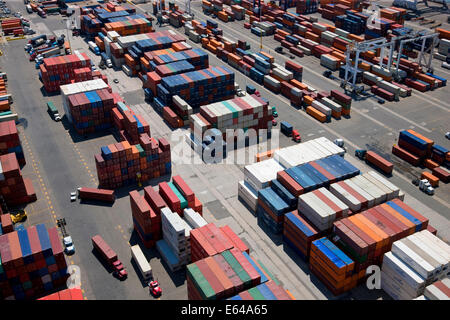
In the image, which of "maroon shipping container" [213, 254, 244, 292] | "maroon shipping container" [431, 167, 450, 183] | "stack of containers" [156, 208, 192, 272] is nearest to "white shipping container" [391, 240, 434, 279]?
"maroon shipping container" [213, 254, 244, 292]

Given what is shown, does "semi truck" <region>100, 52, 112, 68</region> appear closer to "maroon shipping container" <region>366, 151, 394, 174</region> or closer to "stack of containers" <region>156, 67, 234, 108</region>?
"stack of containers" <region>156, 67, 234, 108</region>

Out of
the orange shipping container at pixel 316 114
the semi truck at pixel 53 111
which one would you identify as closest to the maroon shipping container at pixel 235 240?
the orange shipping container at pixel 316 114

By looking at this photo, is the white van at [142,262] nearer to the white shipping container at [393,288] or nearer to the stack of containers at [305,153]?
the stack of containers at [305,153]

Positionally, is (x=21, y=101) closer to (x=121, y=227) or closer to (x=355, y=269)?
(x=121, y=227)

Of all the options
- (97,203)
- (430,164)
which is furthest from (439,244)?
(97,203)

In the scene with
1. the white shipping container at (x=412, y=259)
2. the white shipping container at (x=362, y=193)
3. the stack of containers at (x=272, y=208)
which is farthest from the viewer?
the stack of containers at (x=272, y=208)

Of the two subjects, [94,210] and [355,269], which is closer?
[355,269]

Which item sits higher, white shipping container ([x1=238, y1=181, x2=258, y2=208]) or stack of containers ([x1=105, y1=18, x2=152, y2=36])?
stack of containers ([x1=105, y1=18, x2=152, y2=36])

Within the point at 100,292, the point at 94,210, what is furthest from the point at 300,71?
the point at 100,292
